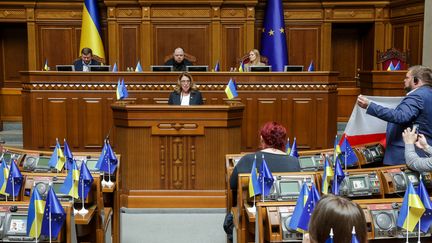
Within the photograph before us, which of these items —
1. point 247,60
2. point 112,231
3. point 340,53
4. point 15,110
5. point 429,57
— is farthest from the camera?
point 340,53

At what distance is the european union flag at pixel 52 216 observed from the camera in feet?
9.56

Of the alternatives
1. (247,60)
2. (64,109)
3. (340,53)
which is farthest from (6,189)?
(340,53)

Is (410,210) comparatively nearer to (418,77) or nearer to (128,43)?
(418,77)

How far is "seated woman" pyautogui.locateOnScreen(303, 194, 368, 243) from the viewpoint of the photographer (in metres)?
1.76

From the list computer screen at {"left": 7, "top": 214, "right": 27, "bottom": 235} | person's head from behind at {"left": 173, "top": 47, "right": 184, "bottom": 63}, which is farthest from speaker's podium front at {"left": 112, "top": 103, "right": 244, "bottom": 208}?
computer screen at {"left": 7, "top": 214, "right": 27, "bottom": 235}

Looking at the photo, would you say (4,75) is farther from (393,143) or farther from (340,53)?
(393,143)

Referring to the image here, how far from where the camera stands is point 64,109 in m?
8.08

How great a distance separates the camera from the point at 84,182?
3.90 meters

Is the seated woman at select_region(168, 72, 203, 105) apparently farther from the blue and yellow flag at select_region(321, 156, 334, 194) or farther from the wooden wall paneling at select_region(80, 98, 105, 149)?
the blue and yellow flag at select_region(321, 156, 334, 194)

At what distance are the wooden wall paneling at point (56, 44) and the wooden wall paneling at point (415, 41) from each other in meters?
6.71

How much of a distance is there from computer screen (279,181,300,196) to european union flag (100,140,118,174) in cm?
160

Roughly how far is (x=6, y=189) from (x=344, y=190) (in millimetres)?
2376

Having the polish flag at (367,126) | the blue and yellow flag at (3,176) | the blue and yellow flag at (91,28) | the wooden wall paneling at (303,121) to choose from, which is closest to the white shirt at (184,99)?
the wooden wall paneling at (303,121)

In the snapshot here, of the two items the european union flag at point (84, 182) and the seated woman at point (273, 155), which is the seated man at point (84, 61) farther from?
the seated woman at point (273, 155)
